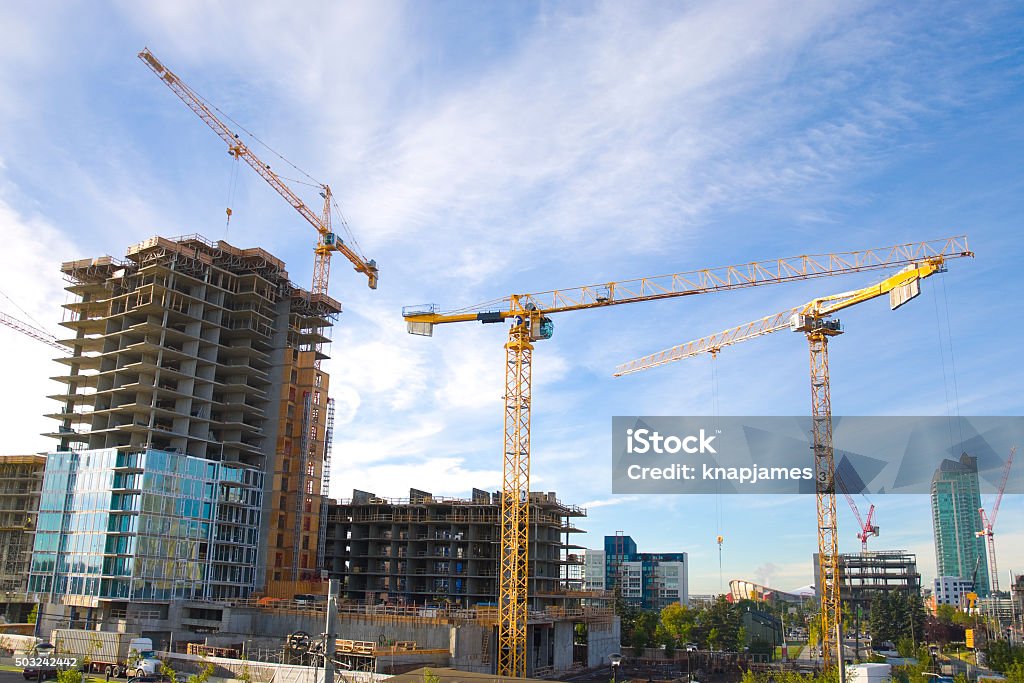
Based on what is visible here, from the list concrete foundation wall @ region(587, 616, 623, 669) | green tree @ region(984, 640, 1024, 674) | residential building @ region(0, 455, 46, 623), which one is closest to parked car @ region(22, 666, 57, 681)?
concrete foundation wall @ region(587, 616, 623, 669)

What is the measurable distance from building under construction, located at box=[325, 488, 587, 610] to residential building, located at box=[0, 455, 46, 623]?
4932cm

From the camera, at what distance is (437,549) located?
127 metres

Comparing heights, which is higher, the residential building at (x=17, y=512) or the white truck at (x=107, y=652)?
the residential building at (x=17, y=512)

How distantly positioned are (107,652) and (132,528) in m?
35.7

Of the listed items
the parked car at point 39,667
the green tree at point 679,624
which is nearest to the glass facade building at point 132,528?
the parked car at point 39,667

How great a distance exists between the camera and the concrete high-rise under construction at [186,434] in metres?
103

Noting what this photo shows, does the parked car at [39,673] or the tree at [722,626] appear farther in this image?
the tree at [722,626]

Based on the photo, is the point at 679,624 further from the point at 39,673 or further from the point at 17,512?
the point at 39,673

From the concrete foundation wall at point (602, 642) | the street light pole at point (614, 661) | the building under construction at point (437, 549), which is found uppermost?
the building under construction at point (437, 549)

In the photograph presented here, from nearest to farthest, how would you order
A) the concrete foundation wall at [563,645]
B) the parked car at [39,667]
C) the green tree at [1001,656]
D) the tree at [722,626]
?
the parked car at [39,667], the green tree at [1001,656], the concrete foundation wall at [563,645], the tree at [722,626]

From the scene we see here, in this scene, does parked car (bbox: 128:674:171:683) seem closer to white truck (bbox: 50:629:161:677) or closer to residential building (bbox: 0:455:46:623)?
white truck (bbox: 50:629:161:677)

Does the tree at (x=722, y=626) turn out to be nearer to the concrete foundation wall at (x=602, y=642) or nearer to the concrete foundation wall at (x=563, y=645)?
the concrete foundation wall at (x=602, y=642)

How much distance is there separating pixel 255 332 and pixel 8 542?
61446 millimetres

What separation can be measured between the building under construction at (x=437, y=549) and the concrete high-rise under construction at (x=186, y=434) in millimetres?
8222
